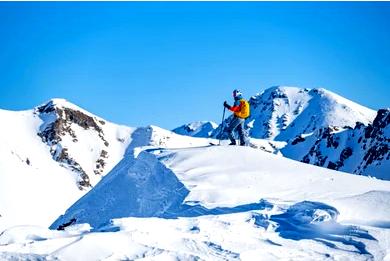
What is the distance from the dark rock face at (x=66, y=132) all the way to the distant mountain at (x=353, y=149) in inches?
2320

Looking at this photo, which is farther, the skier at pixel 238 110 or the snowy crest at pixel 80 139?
the snowy crest at pixel 80 139

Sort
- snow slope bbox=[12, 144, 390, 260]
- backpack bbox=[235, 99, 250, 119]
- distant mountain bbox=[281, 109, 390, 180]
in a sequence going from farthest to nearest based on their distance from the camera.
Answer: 1. distant mountain bbox=[281, 109, 390, 180]
2. backpack bbox=[235, 99, 250, 119]
3. snow slope bbox=[12, 144, 390, 260]

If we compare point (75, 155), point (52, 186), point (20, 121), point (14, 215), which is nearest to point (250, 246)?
point (14, 215)

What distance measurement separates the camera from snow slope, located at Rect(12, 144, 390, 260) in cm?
795

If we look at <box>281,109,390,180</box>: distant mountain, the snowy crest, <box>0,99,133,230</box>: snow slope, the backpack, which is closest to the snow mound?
the backpack

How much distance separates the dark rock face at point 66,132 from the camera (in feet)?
362

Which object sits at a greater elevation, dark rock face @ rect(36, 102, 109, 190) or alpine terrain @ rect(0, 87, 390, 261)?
dark rock face @ rect(36, 102, 109, 190)

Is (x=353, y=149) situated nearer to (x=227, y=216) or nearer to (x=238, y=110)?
(x=238, y=110)

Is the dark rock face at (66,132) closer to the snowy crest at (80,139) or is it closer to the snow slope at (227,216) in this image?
the snowy crest at (80,139)

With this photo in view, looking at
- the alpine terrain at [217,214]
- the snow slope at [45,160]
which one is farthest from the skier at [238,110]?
the snow slope at [45,160]

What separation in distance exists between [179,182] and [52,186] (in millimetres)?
89511

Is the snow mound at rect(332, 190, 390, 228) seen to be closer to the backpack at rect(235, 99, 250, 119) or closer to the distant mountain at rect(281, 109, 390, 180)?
the backpack at rect(235, 99, 250, 119)

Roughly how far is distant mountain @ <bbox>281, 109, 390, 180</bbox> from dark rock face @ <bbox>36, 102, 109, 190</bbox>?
58924mm

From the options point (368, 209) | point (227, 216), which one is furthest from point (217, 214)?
point (368, 209)
